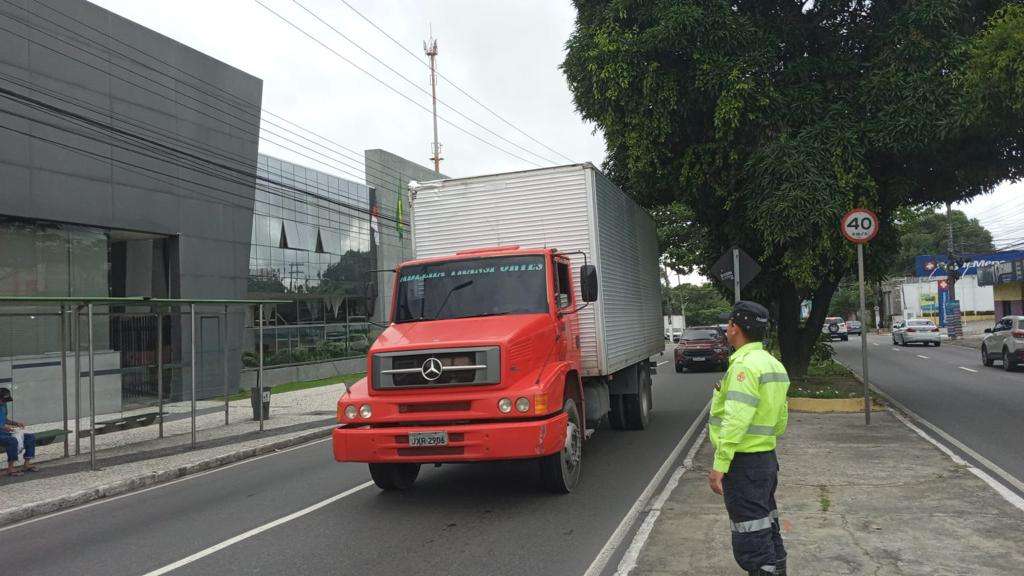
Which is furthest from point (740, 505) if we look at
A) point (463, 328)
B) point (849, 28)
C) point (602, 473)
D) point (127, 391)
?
point (849, 28)

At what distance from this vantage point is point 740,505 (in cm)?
407

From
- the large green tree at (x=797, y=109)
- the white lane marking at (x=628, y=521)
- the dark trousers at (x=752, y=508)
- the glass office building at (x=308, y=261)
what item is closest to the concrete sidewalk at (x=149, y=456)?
the white lane marking at (x=628, y=521)

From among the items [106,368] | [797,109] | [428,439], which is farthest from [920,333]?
[428,439]

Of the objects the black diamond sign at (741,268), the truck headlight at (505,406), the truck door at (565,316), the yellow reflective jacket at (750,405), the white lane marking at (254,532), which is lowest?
the white lane marking at (254,532)

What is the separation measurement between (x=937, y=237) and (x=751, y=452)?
94.2 meters

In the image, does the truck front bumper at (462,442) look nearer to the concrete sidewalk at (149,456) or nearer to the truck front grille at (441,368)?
the truck front grille at (441,368)

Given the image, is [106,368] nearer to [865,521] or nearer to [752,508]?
[865,521]

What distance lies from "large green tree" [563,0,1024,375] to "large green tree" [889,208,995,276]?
71.8 meters

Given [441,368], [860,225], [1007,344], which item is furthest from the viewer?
[1007,344]

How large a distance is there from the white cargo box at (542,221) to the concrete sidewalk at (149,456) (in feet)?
15.3

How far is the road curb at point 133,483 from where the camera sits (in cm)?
806

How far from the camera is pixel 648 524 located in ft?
20.8

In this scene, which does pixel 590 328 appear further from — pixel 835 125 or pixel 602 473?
pixel 835 125

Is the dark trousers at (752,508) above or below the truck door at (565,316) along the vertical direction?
below
